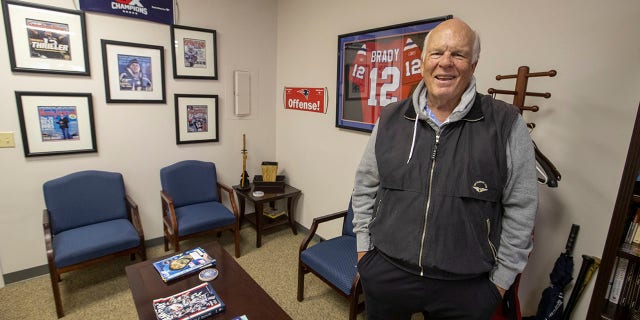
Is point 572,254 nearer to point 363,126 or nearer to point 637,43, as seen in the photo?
point 637,43

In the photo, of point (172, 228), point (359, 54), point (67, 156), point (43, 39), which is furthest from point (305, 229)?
point (43, 39)

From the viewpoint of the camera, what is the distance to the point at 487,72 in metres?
1.77

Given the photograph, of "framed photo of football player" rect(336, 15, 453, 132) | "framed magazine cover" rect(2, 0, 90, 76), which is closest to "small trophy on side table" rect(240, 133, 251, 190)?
"framed photo of football player" rect(336, 15, 453, 132)

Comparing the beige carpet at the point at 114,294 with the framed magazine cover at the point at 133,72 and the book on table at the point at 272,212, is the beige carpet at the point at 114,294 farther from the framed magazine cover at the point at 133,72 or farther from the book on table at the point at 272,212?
the framed magazine cover at the point at 133,72

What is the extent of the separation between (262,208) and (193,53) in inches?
62.6

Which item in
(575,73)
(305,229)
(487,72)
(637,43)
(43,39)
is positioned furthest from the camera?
(305,229)

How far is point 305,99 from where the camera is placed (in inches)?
121

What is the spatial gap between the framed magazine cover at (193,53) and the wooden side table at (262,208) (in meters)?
1.20

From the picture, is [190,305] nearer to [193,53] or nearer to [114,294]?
[114,294]

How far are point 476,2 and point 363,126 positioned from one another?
3.59ft

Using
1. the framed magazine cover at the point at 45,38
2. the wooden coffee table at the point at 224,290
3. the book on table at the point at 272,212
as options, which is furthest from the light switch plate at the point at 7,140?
the book on table at the point at 272,212

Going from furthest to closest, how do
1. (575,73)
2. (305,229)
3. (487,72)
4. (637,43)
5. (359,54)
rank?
(305,229) < (359,54) < (487,72) < (575,73) < (637,43)

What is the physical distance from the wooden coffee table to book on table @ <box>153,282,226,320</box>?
0.10ft

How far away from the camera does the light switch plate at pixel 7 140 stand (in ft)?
7.20
